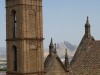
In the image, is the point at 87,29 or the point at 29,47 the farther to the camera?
the point at 87,29

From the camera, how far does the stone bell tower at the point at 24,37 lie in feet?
116

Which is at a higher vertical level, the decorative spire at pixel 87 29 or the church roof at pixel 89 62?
the decorative spire at pixel 87 29

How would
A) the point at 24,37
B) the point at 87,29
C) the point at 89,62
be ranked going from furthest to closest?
the point at 87,29 < the point at 89,62 < the point at 24,37

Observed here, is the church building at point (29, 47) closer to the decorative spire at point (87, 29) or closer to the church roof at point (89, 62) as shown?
the church roof at point (89, 62)

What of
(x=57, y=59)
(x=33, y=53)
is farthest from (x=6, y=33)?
(x=57, y=59)

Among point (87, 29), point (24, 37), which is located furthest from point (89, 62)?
point (24, 37)

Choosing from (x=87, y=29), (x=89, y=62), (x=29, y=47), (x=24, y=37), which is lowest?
(x=89, y=62)

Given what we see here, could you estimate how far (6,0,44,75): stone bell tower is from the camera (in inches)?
1396

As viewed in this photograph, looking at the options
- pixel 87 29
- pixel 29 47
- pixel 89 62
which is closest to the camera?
pixel 29 47

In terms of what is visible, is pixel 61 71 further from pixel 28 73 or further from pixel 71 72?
pixel 28 73

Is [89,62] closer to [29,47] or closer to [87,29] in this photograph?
[87,29]

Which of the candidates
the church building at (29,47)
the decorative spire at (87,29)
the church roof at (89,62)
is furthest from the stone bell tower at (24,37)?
the decorative spire at (87,29)

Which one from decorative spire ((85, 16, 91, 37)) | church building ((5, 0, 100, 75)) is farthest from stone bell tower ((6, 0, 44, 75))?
decorative spire ((85, 16, 91, 37))

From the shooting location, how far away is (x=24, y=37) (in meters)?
35.5
